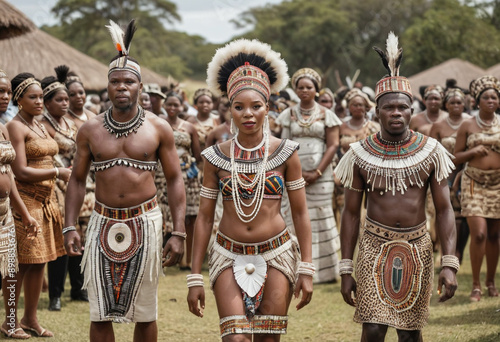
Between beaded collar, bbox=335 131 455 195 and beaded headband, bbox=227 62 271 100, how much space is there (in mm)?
881

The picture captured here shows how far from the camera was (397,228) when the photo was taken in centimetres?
503

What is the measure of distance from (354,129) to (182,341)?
4.56m

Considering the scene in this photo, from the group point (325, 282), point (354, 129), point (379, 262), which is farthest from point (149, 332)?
point (354, 129)

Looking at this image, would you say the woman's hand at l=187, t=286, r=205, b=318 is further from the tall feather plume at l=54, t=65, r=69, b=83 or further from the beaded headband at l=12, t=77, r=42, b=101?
the tall feather plume at l=54, t=65, r=69, b=83

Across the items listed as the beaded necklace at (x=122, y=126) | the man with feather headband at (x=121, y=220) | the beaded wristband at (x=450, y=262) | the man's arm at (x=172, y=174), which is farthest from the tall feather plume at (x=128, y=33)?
the beaded wristband at (x=450, y=262)

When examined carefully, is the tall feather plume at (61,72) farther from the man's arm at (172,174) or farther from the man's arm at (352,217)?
the man's arm at (352,217)

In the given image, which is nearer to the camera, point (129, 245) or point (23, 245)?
point (129, 245)

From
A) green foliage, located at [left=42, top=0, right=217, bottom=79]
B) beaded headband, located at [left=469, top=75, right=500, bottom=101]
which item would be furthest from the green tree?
beaded headband, located at [left=469, top=75, right=500, bottom=101]

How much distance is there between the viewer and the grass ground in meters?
6.77

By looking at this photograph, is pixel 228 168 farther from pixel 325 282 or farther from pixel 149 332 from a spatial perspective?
pixel 325 282

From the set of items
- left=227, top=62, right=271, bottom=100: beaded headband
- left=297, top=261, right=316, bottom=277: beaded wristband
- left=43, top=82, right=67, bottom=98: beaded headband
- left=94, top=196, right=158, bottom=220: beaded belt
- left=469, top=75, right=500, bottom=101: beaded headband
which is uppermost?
left=469, top=75, right=500, bottom=101: beaded headband

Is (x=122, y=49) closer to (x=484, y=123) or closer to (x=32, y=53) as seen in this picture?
(x=484, y=123)

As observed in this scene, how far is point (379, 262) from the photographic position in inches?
197

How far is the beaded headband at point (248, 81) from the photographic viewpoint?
15.6 feet
